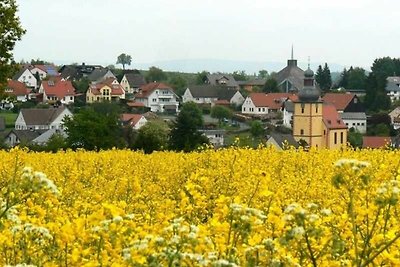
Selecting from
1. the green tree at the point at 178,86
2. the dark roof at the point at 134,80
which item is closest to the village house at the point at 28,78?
the dark roof at the point at 134,80

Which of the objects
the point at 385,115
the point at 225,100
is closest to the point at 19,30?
the point at 385,115

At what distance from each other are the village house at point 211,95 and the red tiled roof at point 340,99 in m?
19.5

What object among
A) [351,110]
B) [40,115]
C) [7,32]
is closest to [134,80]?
[40,115]

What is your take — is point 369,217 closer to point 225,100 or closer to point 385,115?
point 385,115

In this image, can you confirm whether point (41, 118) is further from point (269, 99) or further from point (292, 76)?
point (292, 76)

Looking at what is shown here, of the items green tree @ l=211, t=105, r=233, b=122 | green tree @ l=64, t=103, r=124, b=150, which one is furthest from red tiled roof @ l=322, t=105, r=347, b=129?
green tree @ l=64, t=103, r=124, b=150

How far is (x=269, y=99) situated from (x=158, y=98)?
17.8 metres

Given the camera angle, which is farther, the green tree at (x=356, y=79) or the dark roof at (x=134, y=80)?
the green tree at (x=356, y=79)

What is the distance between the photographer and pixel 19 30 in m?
26.7

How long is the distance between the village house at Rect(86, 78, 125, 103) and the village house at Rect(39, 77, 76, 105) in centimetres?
259

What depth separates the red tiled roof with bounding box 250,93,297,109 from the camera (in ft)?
378

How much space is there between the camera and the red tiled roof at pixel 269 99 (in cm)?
11519

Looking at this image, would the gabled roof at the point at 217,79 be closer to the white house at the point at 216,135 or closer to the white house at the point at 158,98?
the white house at the point at 158,98

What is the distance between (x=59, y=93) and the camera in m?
116
